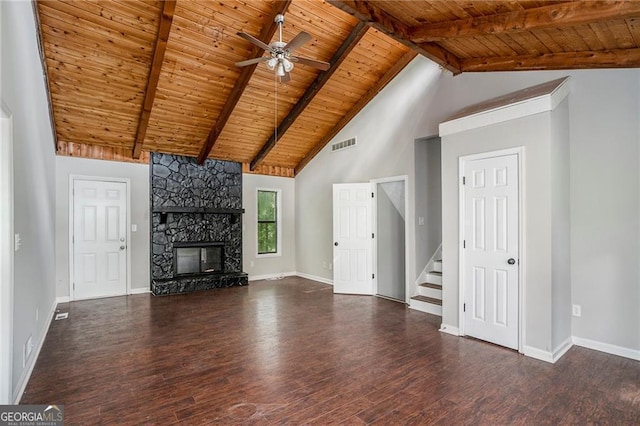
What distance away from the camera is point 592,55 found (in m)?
3.12

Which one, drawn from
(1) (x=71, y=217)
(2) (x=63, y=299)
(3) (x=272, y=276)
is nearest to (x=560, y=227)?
(3) (x=272, y=276)

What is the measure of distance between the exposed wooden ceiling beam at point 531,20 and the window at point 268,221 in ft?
18.2

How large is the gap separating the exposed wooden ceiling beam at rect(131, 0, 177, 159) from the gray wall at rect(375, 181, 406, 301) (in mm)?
3986

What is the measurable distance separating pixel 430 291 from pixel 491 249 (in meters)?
1.67

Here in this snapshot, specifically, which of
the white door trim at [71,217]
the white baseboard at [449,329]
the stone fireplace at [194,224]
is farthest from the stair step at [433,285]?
the white door trim at [71,217]

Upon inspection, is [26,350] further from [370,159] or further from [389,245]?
[370,159]

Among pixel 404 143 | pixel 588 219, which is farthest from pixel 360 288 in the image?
pixel 588 219

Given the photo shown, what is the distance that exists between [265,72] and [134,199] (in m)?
3.58

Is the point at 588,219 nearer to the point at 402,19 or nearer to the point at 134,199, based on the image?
the point at 402,19

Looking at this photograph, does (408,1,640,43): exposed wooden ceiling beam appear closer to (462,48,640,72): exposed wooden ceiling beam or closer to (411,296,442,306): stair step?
(462,48,640,72): exposed wooden ceiling beam

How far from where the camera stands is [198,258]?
23.2 ft

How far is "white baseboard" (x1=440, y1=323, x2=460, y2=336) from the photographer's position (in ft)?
13.3

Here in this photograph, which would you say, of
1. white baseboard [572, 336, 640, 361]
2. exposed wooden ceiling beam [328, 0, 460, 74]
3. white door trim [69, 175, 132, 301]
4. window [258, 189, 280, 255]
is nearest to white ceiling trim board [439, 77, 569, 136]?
exposed wooden ceiling beam [328, 0, 460, 74]

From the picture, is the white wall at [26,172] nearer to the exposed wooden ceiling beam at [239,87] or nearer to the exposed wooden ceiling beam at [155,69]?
the exposed wooden ceiling beam at [155,69]
